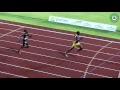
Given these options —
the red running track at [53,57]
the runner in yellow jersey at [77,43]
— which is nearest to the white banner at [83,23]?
the red running track at [53,57]

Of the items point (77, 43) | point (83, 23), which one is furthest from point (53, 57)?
point (83, 23)

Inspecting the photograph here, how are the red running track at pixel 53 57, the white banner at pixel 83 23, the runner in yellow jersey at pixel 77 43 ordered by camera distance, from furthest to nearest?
1. the white banner at pixel 83 23
2. the runner in yellow jersey at pixel 77 43
3. the red running track at pixel 53 57

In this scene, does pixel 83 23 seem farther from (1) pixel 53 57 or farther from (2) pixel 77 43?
(1) pixel 53 57

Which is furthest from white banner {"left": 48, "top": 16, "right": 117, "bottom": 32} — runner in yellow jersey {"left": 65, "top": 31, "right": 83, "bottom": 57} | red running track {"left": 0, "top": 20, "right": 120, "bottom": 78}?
runner in yellow jersey {"left": 65, "top": 31, "right": 83, "bottom": 57}

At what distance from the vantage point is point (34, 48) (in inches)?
747

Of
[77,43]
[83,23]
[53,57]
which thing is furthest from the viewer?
[83,23]

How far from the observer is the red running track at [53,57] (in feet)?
52.9

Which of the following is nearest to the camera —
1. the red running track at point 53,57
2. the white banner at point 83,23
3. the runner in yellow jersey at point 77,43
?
the red running track at point 53,57

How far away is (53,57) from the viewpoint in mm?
17859

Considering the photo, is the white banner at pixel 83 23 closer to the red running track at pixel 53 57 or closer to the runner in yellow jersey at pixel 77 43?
the red running track at pixel 53 57

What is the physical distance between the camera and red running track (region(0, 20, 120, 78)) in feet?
52.9

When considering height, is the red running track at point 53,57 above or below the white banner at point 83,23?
below

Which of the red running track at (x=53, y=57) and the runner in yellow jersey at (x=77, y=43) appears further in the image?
the runner in yellow jersey at (x=77, y=43)

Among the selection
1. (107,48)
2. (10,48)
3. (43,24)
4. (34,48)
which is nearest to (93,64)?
(107,48)
